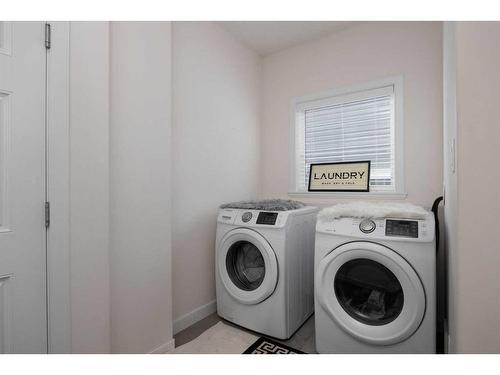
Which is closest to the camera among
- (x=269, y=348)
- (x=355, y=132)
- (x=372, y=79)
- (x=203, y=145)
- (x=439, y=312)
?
(x=269, y=348)

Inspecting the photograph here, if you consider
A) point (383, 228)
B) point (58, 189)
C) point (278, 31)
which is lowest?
point (383, 228)

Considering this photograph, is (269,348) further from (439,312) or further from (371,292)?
(439,312)

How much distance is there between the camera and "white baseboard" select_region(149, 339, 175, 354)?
152cm

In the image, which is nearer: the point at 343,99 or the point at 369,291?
the point at 369,291

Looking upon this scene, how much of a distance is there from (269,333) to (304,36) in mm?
2597

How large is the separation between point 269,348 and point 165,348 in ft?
2.14

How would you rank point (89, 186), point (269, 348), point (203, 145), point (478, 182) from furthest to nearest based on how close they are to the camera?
point (203, 145) → point (269, 348) → point (89, 186) → point (478, 182)

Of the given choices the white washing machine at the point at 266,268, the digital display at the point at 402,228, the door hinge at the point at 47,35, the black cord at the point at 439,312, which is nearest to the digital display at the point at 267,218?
the white washing machine at the point at 266,268

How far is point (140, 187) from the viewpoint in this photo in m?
1.45

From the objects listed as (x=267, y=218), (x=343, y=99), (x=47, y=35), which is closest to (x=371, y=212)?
(x=267, y=218)
